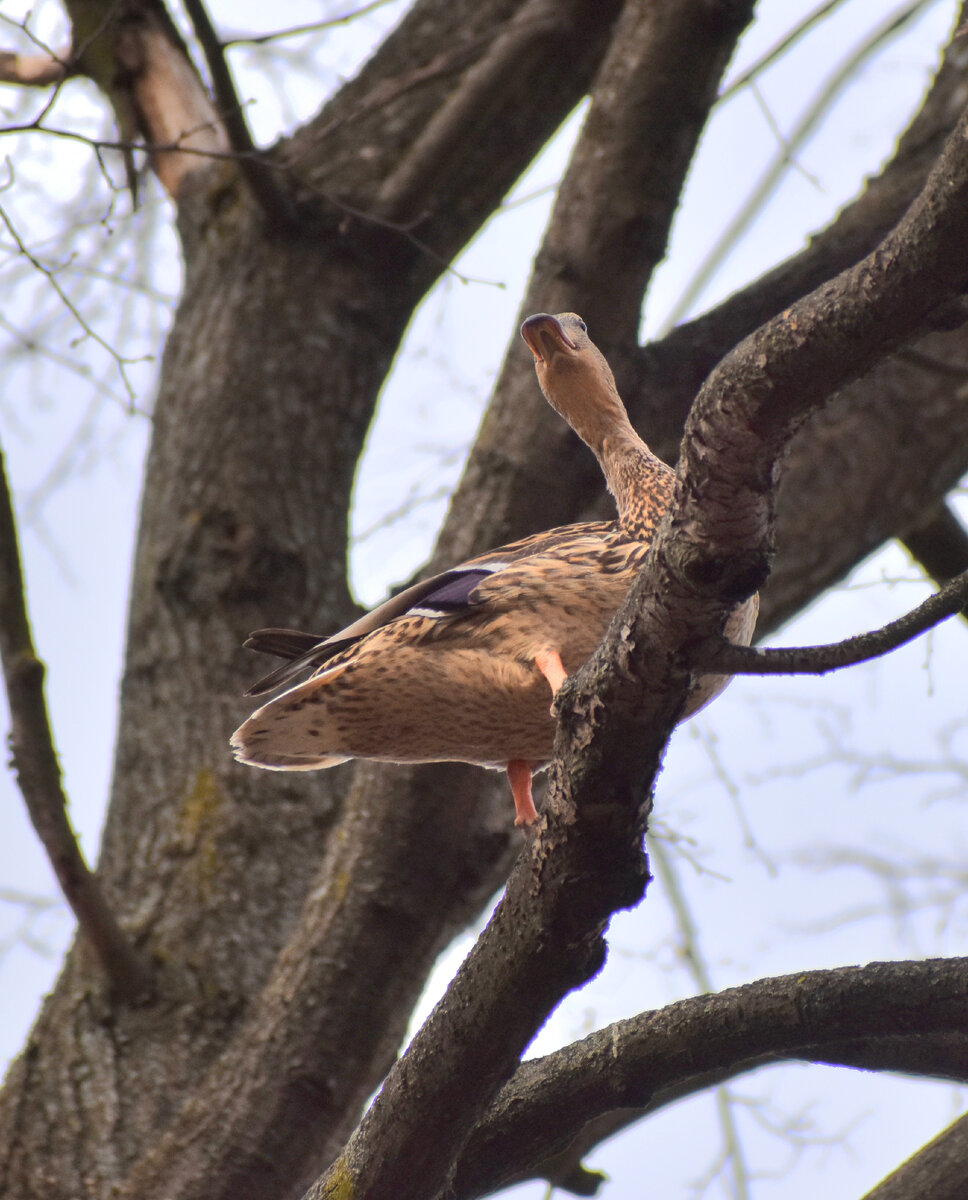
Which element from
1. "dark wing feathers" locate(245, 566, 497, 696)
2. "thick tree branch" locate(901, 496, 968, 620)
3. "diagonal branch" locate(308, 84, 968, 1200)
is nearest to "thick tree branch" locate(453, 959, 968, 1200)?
"diagonal branch" locate(308, 84, 968, 1200)

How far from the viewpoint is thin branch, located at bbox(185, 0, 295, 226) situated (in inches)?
155

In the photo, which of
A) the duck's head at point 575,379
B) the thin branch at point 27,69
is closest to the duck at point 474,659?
the duck's head at point 575,379

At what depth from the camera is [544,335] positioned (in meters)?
3.48

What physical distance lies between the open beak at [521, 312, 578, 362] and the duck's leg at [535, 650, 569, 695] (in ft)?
3.54

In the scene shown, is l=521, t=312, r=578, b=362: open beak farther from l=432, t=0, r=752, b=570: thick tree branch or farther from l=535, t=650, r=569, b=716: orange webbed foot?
l=535, t=650, r=569, b=716: orange webbed foot

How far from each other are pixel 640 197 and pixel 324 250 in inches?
62.1

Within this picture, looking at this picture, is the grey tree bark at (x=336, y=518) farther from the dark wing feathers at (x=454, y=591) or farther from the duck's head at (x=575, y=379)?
the dark wing feathers at (x=454, y=591)

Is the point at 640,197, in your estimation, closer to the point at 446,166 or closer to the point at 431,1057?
the point at 446,166

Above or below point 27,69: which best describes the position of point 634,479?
below

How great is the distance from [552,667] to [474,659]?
0.21 m

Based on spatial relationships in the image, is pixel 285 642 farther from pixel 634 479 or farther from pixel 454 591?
pixel 634 479

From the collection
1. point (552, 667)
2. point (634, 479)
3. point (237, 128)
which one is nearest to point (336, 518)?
point (237, 128)

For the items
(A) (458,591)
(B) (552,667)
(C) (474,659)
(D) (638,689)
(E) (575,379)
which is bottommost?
(D) (638,689)

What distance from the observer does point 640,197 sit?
4.03 metres
